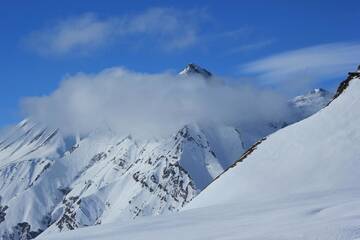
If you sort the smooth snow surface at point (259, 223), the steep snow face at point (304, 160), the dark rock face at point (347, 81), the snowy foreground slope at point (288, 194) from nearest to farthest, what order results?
the smooth snow surface at point (259, 223), the snowy foreground slope at point (288, 194), the steep snow face at point (304, 160), the dark rock face at point (347, 81)

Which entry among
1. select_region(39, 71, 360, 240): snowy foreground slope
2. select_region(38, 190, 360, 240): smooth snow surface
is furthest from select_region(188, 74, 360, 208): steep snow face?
select_region(38, 190, 360, 240): smooth snow surface

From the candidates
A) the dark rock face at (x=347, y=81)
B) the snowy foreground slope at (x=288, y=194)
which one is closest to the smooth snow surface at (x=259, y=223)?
the snowy foreground slope at (x=288, y=194)

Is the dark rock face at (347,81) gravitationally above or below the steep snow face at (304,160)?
above

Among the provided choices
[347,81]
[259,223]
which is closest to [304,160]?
[347,81]

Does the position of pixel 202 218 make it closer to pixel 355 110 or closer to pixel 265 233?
pixel 265 233

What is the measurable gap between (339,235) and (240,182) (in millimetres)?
41373

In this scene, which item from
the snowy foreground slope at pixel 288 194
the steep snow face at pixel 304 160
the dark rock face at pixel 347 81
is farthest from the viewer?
the dark rock face at pixel 347 81

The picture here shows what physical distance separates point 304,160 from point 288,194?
17.4 metres

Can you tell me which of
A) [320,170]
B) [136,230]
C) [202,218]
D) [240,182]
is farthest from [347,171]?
[136,230]

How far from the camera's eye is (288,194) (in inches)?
1642

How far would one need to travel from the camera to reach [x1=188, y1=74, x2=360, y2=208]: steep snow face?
5325 cm

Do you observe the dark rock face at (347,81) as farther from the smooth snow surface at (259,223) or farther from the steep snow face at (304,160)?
the smooth snow surface at (259,223)

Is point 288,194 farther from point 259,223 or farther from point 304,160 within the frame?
point 304,160

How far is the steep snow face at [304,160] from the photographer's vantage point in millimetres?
53250
